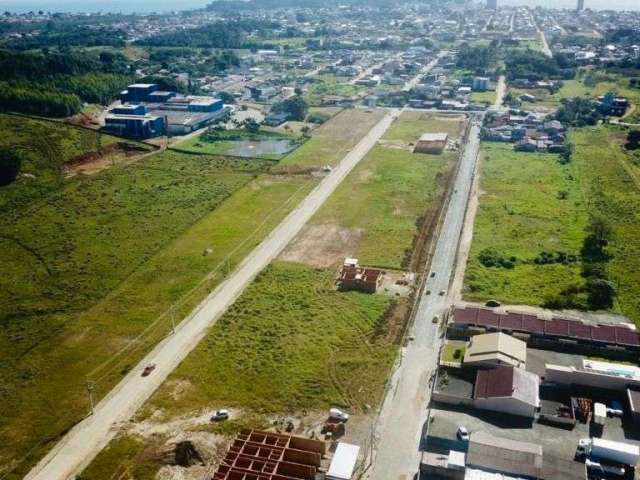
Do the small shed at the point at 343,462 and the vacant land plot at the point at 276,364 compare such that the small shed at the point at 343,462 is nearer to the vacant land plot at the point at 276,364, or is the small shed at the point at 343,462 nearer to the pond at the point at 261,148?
the vacant land plot at the point at 276,364

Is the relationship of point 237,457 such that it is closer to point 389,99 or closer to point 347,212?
point 347,212

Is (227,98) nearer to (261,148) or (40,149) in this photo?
(261,148)

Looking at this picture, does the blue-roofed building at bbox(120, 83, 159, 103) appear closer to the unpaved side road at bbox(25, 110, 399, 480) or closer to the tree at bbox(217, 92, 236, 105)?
the tree at bbox(217, 92, 236, 105)

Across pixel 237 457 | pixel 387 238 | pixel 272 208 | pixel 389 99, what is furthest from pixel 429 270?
pixel 389 99

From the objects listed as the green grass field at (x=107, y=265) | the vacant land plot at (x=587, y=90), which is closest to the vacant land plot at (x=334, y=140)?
the green grass field at (x=107, y=265)

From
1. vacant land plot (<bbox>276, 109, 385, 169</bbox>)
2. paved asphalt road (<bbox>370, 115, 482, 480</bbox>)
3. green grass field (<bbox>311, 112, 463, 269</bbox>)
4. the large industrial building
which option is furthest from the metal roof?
the large industrial building

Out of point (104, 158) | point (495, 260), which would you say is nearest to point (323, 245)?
point (495, 260)
